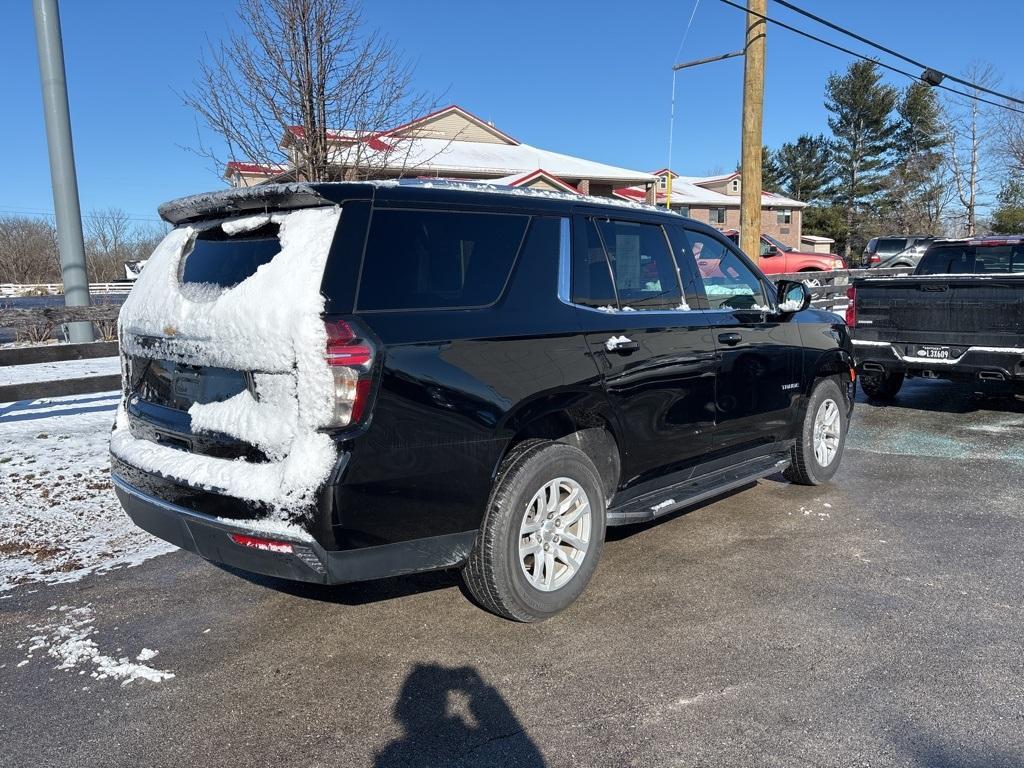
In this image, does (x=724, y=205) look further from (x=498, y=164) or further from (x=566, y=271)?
(x=566, y=271)

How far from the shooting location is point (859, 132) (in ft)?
201

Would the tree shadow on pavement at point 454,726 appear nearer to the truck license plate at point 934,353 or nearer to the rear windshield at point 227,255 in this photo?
the rear windshield at point 227,255

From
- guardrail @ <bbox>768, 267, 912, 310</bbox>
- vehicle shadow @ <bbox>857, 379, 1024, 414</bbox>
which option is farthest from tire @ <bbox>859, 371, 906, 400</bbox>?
guardrail @ <bbox>768, 267, 912, 310</bbox>

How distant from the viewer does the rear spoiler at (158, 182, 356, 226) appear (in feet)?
9.99

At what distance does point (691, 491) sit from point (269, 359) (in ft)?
8.33

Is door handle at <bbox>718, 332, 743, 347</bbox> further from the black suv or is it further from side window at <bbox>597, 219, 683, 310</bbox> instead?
side window at <bbox>597, 219, 683, 310</bbox>

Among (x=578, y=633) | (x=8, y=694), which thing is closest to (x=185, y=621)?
(x=8, y=694)

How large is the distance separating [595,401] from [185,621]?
2.23 m

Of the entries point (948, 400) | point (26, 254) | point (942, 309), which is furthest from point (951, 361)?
point (26, 254)

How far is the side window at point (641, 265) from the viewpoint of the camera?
4.12m

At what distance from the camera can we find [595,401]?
148 inches

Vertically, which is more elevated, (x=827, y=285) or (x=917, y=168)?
(x=917, y=168)

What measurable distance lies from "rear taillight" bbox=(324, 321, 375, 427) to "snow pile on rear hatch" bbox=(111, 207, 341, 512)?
29 millimetres

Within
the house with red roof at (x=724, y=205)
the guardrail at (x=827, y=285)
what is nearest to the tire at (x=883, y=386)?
the guardrail at (x=827, y=285)
